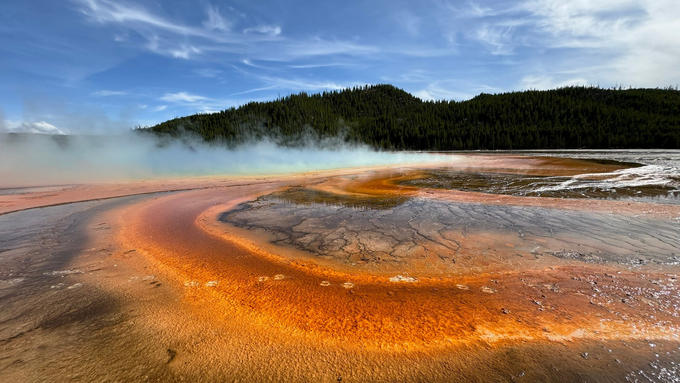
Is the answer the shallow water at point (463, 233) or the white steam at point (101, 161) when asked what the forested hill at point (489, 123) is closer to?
the white steam at point (101, 161)

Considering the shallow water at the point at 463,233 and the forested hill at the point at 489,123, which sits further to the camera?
the forested hill at the point at 489,123

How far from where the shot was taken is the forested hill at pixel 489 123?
242ft

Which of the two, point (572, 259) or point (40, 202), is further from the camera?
point (40, 202)

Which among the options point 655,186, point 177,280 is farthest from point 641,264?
point 655,186

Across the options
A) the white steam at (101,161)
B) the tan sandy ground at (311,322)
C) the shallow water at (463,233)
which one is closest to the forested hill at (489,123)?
the white steam at (101,161)

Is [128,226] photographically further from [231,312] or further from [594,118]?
[594,118]

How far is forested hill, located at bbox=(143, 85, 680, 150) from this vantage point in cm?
7369

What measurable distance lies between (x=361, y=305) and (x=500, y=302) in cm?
174

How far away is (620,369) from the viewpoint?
8.11 feet

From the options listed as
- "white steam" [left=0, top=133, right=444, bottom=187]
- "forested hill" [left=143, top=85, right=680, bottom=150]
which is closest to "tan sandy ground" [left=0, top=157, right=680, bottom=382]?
"white steam" [left=0, top=133, right=444, bottom=187]

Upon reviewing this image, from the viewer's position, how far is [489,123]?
316 feet

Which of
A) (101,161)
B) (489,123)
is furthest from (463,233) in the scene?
(489,123)

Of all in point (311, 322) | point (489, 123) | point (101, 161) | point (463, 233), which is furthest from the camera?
point (489, 123)

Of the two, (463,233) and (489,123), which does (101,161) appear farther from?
(489,123)
